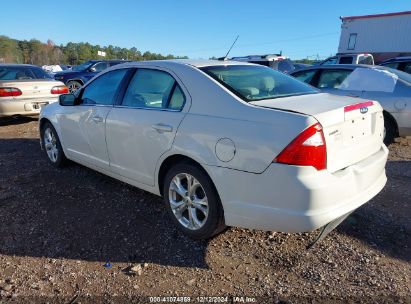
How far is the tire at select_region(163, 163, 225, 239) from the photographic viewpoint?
9.99 feet

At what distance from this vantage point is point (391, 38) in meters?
24.7

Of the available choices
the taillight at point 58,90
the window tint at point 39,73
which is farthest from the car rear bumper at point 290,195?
the window tint at point 39,73

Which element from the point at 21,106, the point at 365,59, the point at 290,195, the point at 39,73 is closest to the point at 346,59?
the point at 365,59

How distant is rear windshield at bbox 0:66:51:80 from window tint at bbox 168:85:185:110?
6.97 meters

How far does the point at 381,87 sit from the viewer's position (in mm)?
6203

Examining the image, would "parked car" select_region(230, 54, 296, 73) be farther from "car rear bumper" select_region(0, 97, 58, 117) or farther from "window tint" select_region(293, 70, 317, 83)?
"car rear bumper" select_region(0, 97, 58, 117)

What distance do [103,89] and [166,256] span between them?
219 cm

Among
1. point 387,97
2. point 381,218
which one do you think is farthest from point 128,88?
point 387,97

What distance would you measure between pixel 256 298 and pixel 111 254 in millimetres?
1292

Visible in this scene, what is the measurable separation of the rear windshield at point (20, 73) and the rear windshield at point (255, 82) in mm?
7076

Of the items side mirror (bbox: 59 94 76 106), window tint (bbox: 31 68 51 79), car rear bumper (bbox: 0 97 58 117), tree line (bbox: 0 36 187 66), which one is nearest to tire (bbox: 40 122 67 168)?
side mirror (bbox: 59 94 76 106)

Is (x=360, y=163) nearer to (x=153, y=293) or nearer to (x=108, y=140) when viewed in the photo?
(x=153, y=293)

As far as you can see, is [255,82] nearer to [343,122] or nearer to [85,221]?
[343,122]

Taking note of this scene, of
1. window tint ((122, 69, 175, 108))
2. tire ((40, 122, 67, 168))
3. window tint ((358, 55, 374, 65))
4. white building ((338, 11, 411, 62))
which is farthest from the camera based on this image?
white building ((338, 11, 411, 62))
